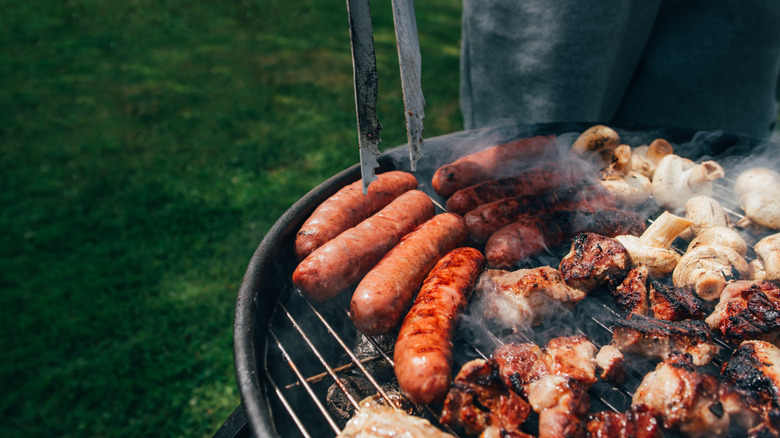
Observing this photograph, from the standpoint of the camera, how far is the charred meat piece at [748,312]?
2.19m

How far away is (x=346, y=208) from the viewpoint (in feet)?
9.36

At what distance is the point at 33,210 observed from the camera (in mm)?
5598

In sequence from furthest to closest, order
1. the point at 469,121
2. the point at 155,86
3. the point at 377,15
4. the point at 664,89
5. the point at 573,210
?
1. the point at 377,15
2. the point at 155,86
3. the point at 469,121
4. the point at 664,89
5. the point at 573,210

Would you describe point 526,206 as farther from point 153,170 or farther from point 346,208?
point 153,170

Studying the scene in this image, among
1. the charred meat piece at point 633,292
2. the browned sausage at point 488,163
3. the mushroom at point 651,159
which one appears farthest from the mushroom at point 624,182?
the charred meat piece at point 633,292

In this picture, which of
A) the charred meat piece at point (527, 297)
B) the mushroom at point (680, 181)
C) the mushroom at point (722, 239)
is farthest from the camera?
the mushroom at point (680, 181)

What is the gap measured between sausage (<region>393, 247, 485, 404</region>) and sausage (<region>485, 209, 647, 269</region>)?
0.45ft

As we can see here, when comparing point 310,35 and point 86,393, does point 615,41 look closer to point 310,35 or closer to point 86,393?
point 86,393

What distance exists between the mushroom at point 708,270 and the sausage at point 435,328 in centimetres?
109

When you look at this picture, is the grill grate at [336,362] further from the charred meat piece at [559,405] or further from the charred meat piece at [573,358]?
the charred meat piece at [559,405]

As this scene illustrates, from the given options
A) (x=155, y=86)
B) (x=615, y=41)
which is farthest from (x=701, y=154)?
(x=155, y=86)

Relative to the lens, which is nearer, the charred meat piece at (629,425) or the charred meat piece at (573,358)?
the charred meat piece at (629,425)

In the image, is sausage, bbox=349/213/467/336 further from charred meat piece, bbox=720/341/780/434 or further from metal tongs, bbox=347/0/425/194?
charred meat piece, bbox=720/341/780/434

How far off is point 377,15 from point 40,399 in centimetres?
949
